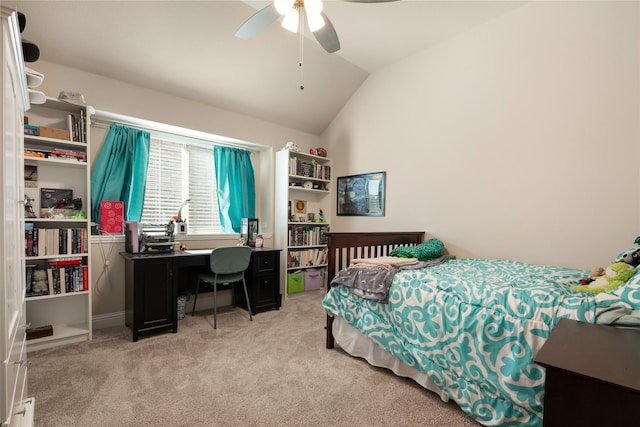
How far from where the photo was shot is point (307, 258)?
383 centimetres

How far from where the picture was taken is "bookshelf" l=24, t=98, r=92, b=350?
215 cm

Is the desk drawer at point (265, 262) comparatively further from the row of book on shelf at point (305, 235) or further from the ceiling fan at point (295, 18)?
the ceiling fan at point (295, 18)

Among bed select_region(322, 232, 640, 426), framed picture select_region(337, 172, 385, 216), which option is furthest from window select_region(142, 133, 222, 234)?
bed select_region(322, 232, 640, 426)

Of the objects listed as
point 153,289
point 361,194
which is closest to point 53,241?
point 153,289

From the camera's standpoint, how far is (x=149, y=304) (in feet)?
7.84

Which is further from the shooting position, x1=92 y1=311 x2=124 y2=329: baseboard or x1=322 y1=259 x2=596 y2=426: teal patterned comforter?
x1=92 y1=311 x2=124 y2=329: baseboard

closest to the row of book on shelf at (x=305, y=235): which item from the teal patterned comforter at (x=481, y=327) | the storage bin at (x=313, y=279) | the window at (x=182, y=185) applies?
the storage bin at (x=313, y=279)

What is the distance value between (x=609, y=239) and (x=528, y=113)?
3.74 ft

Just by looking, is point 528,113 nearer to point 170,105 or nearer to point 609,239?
point 609,239

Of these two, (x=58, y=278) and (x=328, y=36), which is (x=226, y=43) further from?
(x=58, y=278)

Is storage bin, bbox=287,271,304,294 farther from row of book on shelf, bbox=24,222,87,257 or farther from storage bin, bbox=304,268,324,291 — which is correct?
row of book on shelf, bbox=24,222,87,257

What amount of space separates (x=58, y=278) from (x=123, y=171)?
1050mm

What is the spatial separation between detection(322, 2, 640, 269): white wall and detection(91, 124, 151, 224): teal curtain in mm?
2643

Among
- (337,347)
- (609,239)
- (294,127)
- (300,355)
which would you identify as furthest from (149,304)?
(609,239)
